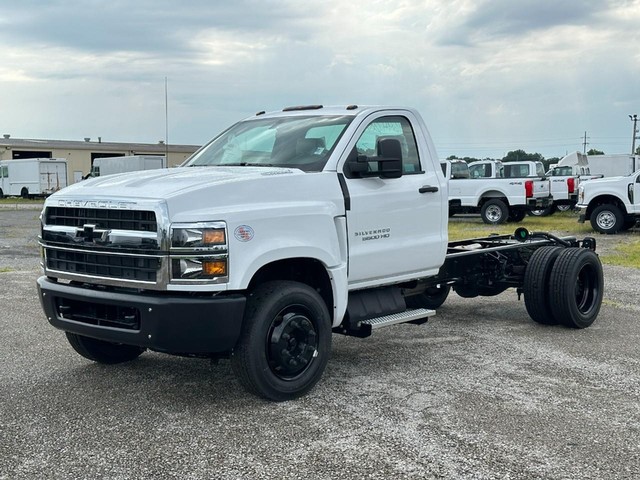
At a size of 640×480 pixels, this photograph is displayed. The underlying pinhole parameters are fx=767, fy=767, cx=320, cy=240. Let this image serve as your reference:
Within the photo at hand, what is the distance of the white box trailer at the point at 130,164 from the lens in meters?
41.5

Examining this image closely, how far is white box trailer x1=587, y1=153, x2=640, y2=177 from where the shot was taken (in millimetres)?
34562

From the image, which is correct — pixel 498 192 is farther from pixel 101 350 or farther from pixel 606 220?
pixel 101 350

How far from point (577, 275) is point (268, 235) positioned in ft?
13.1

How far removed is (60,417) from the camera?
505cm

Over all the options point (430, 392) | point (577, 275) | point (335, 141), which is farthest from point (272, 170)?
point (577, 275)

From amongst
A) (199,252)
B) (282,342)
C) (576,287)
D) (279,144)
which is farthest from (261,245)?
(576,287)

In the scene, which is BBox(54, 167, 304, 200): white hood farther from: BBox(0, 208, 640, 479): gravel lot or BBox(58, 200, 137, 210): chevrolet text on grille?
BBox(0, 208, 640, 479): gravel lot

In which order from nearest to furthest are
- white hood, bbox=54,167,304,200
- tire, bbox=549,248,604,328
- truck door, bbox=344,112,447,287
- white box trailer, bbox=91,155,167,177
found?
white hood, bbox=54,167,304,200
truck door, bbox=344,112,447,287
tire, bbox=549,248,604,328
white box trailer, bbox=91,155,167,177

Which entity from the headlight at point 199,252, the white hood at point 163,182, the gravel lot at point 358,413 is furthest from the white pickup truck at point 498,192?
the headlight at point 199,252

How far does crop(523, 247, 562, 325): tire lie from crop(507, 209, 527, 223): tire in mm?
17060

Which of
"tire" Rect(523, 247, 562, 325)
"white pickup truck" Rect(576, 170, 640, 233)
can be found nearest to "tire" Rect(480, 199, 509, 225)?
"white pickup truck" Rect(576, 170, 640, 233)

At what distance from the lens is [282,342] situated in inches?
205

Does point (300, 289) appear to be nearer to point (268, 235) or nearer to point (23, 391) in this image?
point (268, 235)

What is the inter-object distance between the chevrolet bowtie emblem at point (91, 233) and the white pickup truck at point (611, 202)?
17475 mm
